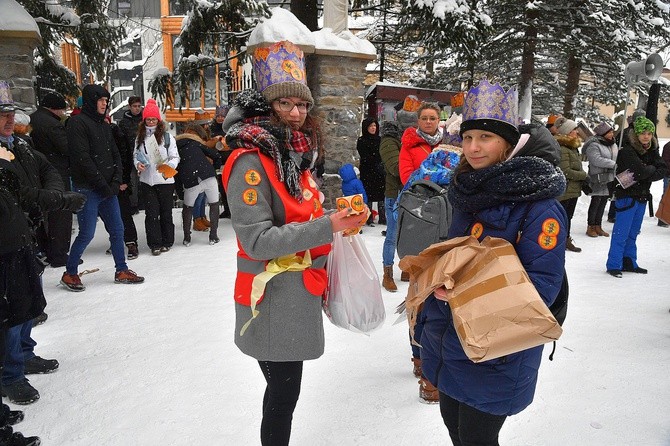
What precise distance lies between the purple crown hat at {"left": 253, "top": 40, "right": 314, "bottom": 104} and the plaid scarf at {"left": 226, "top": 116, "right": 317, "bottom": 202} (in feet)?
0.44

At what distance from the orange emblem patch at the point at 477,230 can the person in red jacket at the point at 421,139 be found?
2641mm

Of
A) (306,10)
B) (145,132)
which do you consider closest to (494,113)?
(145,132)

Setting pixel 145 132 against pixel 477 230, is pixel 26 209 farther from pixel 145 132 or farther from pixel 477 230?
pixel 145 132

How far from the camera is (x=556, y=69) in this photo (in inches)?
715

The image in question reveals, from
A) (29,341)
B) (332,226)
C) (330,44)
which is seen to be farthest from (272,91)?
(330,44)

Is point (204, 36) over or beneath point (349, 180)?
over

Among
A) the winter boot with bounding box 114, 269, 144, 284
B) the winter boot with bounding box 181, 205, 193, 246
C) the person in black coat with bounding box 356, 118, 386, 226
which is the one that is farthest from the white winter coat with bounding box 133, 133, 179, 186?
the person in black coat with bounding box 356, 118, 386, 226

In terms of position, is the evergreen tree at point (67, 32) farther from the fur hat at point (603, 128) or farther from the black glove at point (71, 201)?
the fur hat at point (603, 128)

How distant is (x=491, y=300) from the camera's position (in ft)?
5.64

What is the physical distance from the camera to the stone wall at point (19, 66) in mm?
6836

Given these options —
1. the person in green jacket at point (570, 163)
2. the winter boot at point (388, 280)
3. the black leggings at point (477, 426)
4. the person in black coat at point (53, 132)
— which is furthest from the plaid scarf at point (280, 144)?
the person in green jacket at point (570, 163)

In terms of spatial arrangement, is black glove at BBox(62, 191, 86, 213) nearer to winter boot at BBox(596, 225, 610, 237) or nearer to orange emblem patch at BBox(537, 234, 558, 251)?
orange emblem patch at BBox(537, 234, 558, 251)

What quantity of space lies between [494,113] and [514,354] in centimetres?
96

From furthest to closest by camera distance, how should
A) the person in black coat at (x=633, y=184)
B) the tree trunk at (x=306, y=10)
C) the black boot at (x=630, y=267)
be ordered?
the tree trunk at (x=306, y=10) → the black boot at (x=630, y=267) → the person in black coat at (x=633, y=184)
